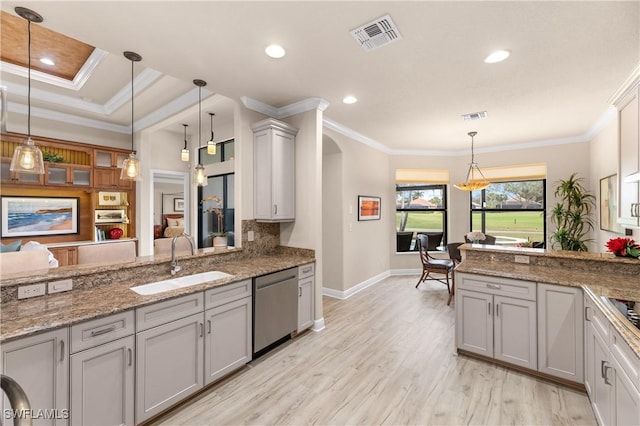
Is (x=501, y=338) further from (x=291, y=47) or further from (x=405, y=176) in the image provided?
(x=405, y=176)

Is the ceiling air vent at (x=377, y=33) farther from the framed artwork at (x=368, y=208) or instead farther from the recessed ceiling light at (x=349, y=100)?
the framed artwork at (x=368, y=208)

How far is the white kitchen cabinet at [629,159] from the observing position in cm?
233

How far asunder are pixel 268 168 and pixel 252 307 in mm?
1604

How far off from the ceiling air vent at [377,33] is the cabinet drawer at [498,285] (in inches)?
88.5

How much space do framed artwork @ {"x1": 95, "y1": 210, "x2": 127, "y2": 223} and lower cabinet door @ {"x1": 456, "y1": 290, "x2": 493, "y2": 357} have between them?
5.64 metres

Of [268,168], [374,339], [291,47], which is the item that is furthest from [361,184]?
[291,47]

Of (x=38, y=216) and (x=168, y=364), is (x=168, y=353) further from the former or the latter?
(x=38, y=216)

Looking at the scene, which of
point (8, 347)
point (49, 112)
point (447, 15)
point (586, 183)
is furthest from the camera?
point (586, 183)

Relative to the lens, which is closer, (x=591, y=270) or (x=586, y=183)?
(x=591, y=270)

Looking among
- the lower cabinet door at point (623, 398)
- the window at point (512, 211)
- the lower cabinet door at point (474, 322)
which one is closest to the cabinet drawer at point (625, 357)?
the lower cabinet door at point (623, 398)

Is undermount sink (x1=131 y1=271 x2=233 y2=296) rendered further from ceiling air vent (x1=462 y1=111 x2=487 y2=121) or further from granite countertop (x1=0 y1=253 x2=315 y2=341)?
ceiling air vent (x1=462 y1=111 x2=487 y2=121)

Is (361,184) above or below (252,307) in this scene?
above

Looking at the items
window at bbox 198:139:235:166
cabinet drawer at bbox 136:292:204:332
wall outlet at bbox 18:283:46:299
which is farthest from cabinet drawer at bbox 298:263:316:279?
window at bbox 198:139:235:166

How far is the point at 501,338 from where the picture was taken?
2580mm
